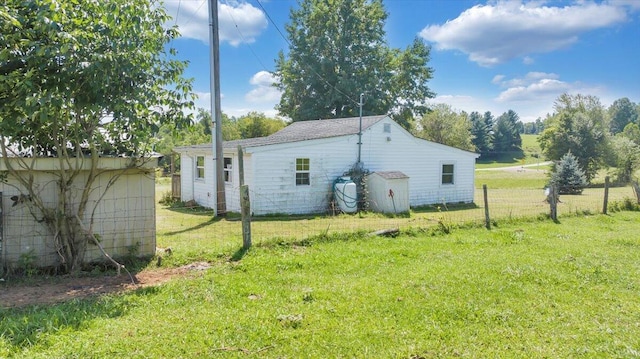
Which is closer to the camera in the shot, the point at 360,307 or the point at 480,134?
the point at 360,307

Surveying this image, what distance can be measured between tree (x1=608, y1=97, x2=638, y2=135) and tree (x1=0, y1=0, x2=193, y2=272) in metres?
117

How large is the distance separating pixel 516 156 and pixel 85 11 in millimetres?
76631

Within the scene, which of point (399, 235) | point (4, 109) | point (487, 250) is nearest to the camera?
point (4, 109)

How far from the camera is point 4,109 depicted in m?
4.96

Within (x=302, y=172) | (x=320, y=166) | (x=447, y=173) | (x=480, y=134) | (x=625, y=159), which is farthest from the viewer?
(x=480, y=134)

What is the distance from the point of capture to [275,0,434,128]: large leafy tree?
1273 inches

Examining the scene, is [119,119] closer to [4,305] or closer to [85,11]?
[85,11]

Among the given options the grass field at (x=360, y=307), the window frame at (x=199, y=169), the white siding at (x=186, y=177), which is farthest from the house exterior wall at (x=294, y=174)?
the grass field at (x=360, y=307)

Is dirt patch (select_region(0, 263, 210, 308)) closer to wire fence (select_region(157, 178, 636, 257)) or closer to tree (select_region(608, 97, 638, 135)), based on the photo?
wire fence (select_region(157, 178, 636, 257))

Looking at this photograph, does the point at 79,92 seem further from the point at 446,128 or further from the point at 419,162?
the point at 446,128

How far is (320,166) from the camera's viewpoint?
14547 millimetres

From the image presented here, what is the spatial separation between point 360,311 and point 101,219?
4471 mm

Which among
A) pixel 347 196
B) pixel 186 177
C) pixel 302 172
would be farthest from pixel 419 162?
pixel 186 177

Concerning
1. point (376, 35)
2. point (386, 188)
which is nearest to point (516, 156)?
point (376, 35)
